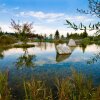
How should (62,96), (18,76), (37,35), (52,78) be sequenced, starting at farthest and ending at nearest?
(37,35) < (18,76) < (52,78) < (62,96)

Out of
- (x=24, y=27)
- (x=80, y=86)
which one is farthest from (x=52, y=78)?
(x=24, y=27)

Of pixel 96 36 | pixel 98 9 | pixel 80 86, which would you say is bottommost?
pixel 80 86

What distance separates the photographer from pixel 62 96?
5.84 meters

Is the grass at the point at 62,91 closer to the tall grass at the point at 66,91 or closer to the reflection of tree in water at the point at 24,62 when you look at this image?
the tall grass at the point at 66,91

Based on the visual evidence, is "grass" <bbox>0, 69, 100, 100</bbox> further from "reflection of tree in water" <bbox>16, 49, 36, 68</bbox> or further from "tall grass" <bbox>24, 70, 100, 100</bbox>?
"reflection of tree in water" <bbox>16, 49, 36, 68</bbox>

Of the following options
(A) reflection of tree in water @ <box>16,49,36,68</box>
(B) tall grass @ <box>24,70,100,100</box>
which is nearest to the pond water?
(A) reflection of tree in water @ <box>16,49,36,68</box>

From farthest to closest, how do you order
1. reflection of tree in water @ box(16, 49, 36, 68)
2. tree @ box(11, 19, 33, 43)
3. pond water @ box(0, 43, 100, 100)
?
tree @ box(11, 19, 33, 43), reflection of tree in water @ box(16, 49, 36, 68), pond water @ box(0, 43, 100, 100)

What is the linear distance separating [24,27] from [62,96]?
4155 centimetres

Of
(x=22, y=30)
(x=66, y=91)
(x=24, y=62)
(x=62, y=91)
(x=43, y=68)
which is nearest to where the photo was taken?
(x=62, y=91)

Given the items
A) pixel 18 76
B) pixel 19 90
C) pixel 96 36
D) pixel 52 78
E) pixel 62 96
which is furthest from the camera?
pixel 18 76

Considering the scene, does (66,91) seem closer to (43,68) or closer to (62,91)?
(62,91)

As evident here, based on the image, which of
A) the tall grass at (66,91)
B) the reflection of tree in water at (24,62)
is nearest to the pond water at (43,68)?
the reflection of tree in water at (24,62)

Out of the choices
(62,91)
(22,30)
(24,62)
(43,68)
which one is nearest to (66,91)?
(62,91)

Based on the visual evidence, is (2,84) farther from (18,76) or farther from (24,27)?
(24,27)
